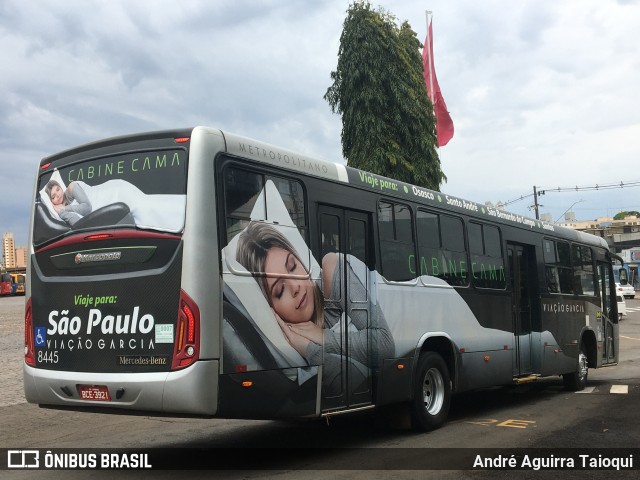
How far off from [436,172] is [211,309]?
1647 cm

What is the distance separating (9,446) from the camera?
889 centimetres

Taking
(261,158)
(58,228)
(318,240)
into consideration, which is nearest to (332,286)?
(318,240)

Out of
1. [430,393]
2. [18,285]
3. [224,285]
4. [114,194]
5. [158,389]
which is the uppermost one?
[18,285]

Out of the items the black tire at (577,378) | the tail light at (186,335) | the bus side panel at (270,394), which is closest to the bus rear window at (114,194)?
the tail light at (186,335)

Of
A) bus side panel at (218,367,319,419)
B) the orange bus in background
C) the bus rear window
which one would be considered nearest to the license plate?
bus side panel at (218,367,319,419)

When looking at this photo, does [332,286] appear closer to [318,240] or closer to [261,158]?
[318,240]

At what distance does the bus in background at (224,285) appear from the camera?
6242mm

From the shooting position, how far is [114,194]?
6809mm

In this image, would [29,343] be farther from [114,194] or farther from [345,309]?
[345,309]

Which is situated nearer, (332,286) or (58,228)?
(58,228)

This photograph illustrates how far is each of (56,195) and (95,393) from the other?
2.14 meters

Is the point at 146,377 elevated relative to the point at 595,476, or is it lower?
elevated

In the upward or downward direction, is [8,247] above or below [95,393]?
above

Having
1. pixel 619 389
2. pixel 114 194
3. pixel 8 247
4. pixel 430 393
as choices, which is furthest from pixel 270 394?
pixel 8 247
